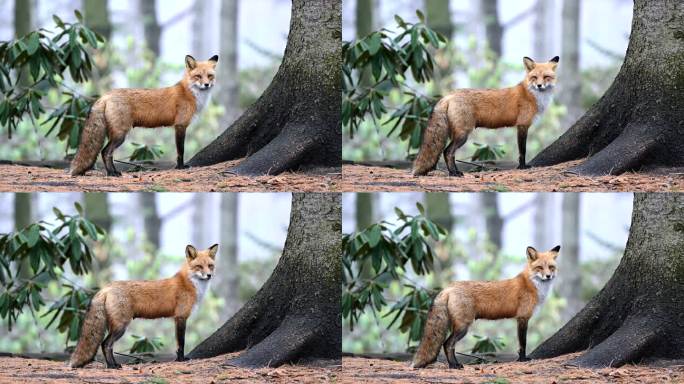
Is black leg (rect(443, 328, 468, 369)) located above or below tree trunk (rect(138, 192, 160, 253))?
below

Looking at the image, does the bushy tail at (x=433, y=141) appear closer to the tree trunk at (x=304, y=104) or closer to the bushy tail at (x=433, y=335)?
the tree trunk at (x=304, y=104)

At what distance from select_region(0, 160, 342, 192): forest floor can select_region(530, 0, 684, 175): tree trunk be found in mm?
2642

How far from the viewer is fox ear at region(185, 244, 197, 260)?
8961 millimetres

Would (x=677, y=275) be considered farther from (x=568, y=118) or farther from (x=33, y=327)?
(x=33, y=327)

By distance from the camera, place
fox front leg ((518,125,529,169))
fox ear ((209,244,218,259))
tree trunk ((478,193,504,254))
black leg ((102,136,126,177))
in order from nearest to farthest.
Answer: fox ear ((209,244,218,259)) < black leg ((102,136,126,177)) < fox front leg ((518,125,529,169)) < tree trunk ((478,193,504,254))

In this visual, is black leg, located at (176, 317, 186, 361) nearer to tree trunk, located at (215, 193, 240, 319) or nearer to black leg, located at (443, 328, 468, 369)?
tree trunk, located at (215, 193, 240, 319)

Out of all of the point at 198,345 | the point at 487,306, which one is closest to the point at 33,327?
the point at 198,345

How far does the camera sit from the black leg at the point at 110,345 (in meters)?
8.87

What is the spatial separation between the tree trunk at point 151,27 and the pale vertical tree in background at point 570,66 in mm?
4468

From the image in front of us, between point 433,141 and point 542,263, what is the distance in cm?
168

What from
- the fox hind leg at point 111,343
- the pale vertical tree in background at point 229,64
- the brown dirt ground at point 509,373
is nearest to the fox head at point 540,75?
the brown dirt ground at point 509,373

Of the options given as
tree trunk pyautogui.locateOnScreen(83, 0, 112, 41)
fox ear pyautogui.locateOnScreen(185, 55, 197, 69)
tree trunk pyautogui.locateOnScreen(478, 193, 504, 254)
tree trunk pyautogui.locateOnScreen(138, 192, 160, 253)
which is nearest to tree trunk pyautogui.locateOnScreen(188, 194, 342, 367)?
tree trunk pyautogui.locateOnScreen(138, 192, 160, 253)

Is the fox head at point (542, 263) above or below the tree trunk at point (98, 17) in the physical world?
below

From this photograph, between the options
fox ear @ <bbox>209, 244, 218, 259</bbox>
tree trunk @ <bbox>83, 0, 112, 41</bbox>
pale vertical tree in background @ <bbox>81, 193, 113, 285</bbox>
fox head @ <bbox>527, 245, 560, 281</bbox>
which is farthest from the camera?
tree trunk @ <bbox>83, 0, 112, 41</bbox>
